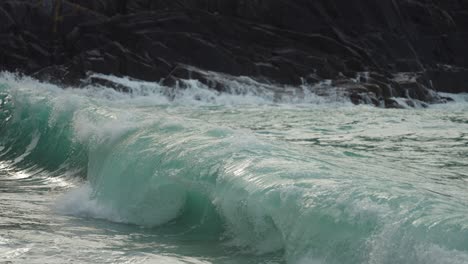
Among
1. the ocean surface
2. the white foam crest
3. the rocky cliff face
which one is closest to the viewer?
the ocean surface

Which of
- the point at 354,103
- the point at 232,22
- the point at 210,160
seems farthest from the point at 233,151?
the point at 232,22

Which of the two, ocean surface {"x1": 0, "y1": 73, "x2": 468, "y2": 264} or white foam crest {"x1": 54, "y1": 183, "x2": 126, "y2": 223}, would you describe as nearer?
ocean surface {"x1": 0, "y1": 73, "x2": 468, "y2": 264}

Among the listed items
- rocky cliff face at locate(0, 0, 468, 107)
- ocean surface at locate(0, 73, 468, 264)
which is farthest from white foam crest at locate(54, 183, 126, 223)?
rocky cliff face at locate(0, 0, 468, 107)

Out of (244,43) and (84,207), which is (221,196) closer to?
(84,207)

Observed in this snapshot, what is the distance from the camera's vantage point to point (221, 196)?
578 cm

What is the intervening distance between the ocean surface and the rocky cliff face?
46.6 feet

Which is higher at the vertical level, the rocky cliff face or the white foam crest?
the rocky cliff face

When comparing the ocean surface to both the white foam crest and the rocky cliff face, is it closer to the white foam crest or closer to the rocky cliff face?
the white foam crest

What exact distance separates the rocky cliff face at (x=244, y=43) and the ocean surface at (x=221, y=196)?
46.6 ft

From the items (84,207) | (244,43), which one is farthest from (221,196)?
(244,43)

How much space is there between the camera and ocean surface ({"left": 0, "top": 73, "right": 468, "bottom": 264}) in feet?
14.6

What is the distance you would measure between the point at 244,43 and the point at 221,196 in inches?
843

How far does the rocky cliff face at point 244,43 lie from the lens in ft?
83.7

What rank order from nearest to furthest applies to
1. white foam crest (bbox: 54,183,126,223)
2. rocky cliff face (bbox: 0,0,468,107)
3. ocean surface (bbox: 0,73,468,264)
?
ocean surface (bbox: 0,73,468,264) < white foam crest (bbox: 54,183,126,223) < rocky cliff face (bbox: 0,0,468,107)
